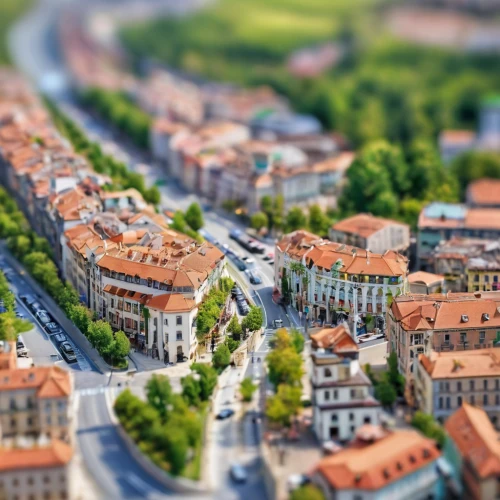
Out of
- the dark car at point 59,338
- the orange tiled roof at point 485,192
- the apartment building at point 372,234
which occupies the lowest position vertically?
the dark car at point 59,338

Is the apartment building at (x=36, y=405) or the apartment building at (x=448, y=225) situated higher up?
the apartment building at (x=448, y=225)

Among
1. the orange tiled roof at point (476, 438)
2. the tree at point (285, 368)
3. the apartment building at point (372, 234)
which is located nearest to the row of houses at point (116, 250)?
the tree at point (285, 368)

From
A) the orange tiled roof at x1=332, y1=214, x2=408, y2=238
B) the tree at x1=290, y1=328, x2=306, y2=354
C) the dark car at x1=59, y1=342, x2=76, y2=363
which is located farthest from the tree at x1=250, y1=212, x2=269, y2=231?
the tree at x1=290, y1=328, x2=306, y2=354

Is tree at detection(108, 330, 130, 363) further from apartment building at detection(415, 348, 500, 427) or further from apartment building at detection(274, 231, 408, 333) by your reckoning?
apartment building at detection(415, 348, 500, 427)

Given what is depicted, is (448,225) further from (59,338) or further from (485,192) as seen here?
(59,338)

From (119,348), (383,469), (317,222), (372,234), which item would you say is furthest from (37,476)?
(317,222)

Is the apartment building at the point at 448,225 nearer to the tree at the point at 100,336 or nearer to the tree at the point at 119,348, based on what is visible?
the tree at the point at 119,348
